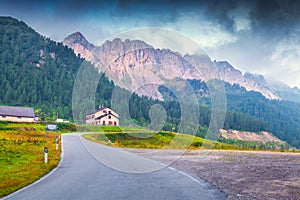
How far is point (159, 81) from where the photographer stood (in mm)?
25719

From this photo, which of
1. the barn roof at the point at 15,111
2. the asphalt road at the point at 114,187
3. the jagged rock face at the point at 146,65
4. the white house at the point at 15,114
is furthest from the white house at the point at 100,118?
the asphalt road at the point at 114,187

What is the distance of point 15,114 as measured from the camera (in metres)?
102

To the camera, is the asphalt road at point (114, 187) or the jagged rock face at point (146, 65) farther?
the jagged rock face at point (146, 65)

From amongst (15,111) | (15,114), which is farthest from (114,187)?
(15,111)

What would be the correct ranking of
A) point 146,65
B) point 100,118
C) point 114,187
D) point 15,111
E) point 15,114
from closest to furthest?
point 114,187 → point 146,65 → point 15,114 → point 15,111 → point 100,118

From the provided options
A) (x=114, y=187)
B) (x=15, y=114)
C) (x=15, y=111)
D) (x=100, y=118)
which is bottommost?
(x=114, y=187)

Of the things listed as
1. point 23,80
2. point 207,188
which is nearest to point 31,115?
point 23,80

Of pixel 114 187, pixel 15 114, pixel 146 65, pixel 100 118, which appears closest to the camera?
pixel 114 187

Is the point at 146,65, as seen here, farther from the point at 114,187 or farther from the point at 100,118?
the point at 100,118

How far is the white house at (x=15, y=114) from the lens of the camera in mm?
99562

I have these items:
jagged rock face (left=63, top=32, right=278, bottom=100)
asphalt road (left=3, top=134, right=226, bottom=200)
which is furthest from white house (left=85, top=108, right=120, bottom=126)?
asphalt road (left=3, top=134, right=226, bottom=200)

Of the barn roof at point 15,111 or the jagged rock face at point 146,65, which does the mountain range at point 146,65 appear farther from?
the barn roof at point 15,111

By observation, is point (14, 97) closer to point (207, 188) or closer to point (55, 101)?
point (55, 101)

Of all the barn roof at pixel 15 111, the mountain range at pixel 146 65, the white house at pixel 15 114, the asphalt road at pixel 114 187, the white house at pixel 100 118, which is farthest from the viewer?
the white house at pixel 100 118
